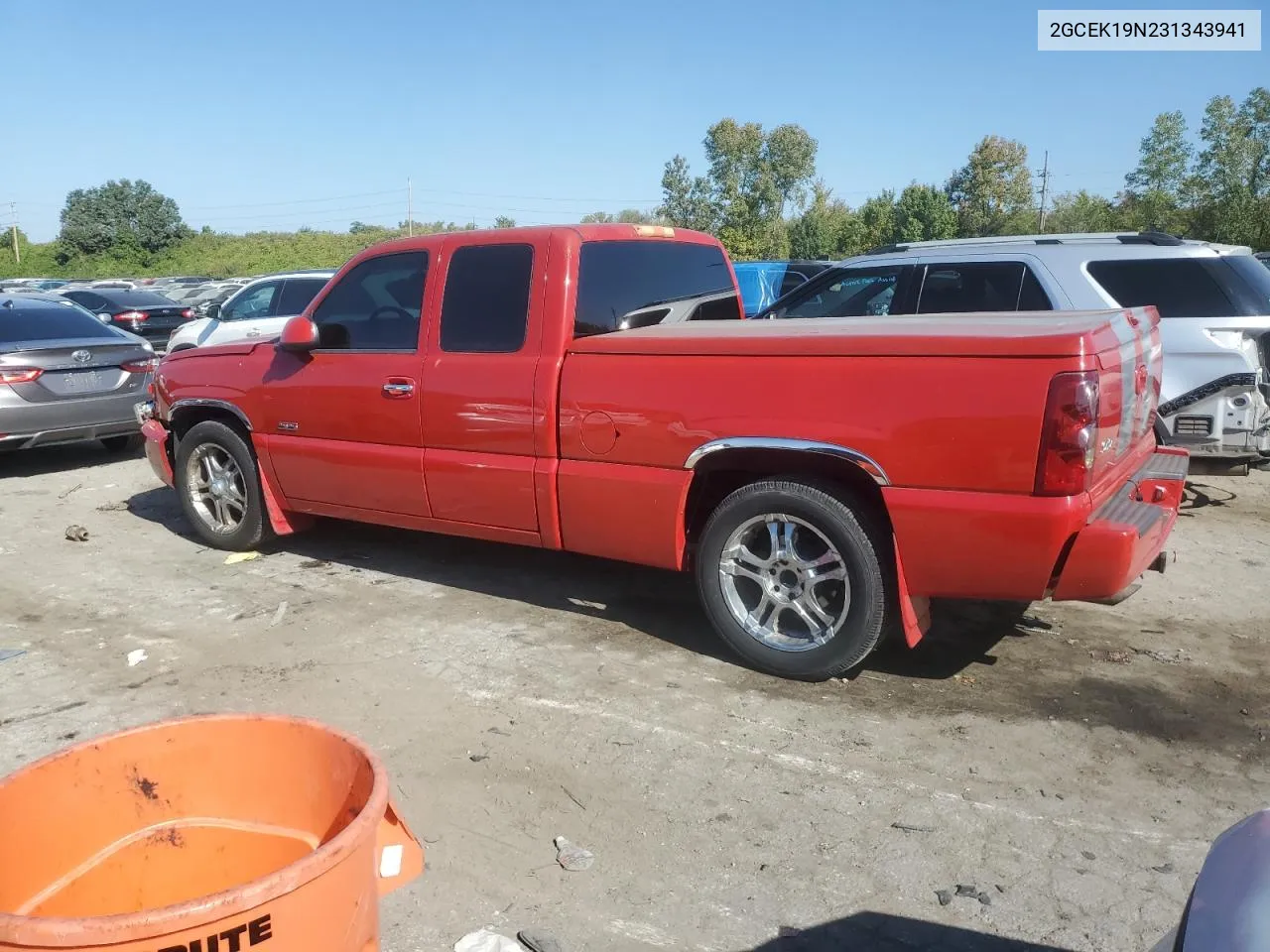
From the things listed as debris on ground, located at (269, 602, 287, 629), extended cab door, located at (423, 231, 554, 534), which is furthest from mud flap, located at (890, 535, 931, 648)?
debris on ground, located at (269, 602, 287, 629)

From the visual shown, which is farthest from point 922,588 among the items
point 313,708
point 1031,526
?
point 313,708

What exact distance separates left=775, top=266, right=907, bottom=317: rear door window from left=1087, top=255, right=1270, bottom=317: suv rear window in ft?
4.44

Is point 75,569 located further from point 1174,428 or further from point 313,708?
point 1174,428

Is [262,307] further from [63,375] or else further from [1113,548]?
[1113,548]

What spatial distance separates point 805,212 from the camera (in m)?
63.9

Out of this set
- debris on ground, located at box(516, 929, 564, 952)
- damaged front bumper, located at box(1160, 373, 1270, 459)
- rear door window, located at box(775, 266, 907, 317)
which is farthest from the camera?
rear door window, located at box(775, 266, 907, 317)

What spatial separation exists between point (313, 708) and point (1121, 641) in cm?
369

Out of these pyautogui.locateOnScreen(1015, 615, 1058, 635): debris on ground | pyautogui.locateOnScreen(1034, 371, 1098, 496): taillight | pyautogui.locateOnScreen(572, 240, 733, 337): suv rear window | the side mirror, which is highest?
pyautogui.locateOnScreen(572, 240, 733, 337): suv rear window

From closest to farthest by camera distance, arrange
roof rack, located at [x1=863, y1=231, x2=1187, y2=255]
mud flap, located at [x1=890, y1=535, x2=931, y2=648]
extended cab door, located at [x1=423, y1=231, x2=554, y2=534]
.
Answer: mud flap, located at [x1=890, y1=535, x2=931, y2=648] → extended cab door, located at [x1=423, y1=231, x2=554, y2=534] → roof rack, located at [x1=863, y1=231, x2=1187, y2=255]

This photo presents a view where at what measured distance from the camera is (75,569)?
6.41 m

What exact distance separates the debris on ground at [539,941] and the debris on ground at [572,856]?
12.9 inches

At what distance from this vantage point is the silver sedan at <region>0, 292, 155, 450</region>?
8.88 metres

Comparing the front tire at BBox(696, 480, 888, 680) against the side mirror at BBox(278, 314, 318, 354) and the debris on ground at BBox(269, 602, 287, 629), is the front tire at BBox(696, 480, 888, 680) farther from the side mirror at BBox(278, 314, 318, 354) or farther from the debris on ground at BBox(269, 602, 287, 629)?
the side mirror at BBox(278, 314, 318, 354)

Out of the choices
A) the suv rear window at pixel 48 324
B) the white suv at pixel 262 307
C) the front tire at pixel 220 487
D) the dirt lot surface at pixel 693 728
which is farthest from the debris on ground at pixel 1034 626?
the white suv at pixel 262 307
